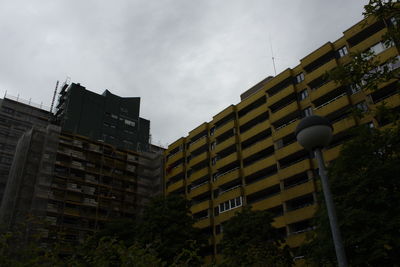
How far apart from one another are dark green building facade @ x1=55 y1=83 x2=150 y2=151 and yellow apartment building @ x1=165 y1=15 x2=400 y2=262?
74.4 ft

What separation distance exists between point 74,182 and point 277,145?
32.5 metres

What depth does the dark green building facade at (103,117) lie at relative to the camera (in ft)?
237

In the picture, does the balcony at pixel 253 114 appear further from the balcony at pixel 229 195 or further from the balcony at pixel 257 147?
the balcony at pixel 229 195

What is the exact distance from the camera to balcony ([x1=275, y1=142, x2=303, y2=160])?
41094mm

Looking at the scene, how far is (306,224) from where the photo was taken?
38.5m

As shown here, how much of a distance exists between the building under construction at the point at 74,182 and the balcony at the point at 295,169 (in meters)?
27.7

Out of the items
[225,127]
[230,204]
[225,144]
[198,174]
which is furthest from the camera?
[198,174]

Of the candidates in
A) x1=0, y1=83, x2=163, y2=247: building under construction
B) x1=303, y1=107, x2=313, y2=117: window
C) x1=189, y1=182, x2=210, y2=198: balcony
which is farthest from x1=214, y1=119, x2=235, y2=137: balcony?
x1=0, y1=83, x2=163, y2=247: building under construction

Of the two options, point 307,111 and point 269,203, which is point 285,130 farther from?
point 269,203

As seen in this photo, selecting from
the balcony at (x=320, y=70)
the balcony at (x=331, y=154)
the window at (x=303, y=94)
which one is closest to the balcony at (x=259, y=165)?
the balcony at (x=331, y=154)

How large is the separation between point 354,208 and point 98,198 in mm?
49194

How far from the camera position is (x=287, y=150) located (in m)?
41.9

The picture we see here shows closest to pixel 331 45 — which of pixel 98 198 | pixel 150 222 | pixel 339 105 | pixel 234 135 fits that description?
pixel 339 105

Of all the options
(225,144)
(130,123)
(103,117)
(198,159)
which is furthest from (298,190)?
(130,123)
